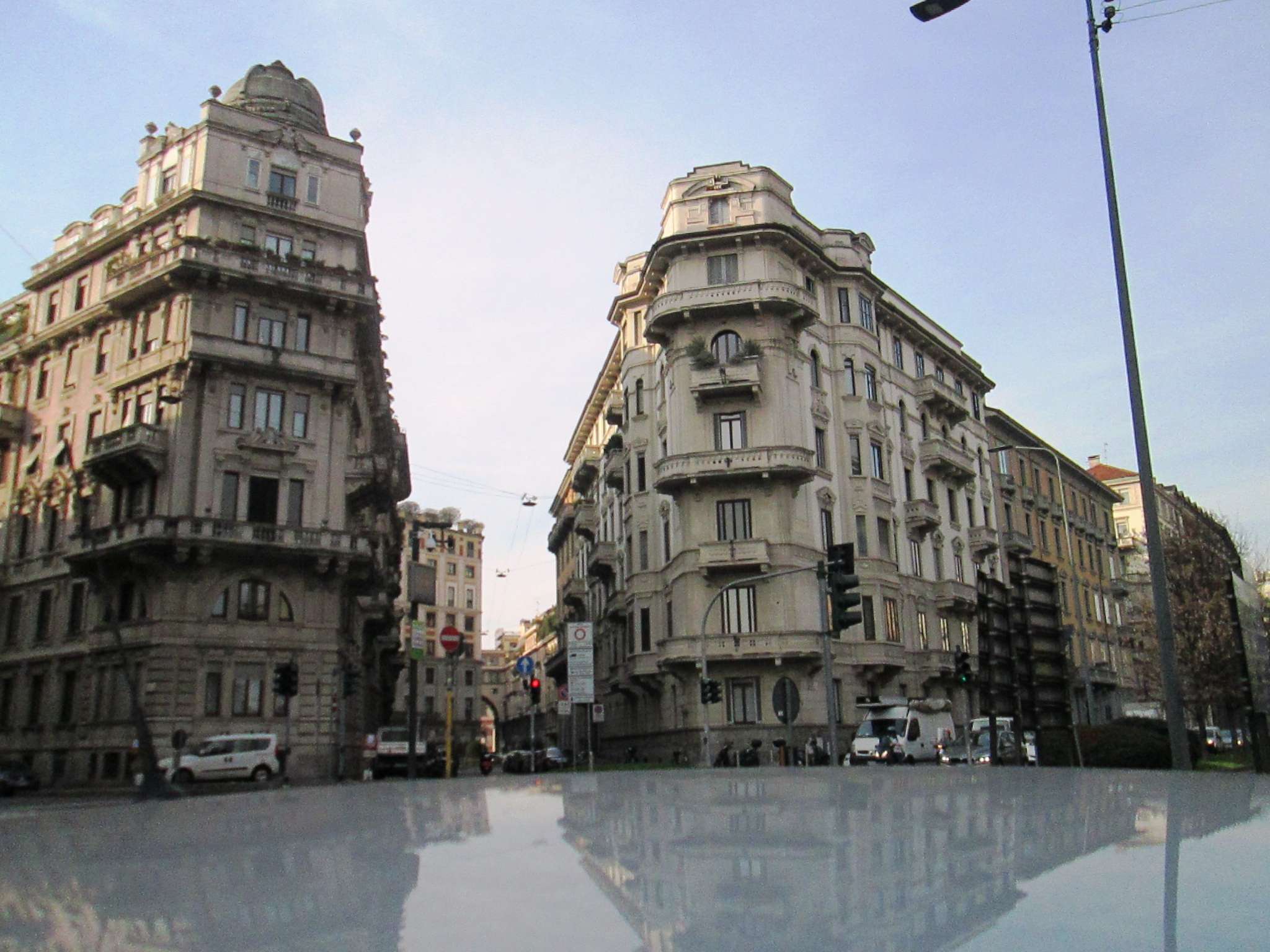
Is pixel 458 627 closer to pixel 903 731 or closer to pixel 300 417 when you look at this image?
pixel 300 417

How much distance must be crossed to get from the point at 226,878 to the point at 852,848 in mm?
3614

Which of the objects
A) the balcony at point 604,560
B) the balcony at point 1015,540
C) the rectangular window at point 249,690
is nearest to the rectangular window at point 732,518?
the balcony at point 604,560

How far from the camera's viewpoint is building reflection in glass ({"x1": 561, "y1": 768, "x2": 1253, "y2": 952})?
4.42 m

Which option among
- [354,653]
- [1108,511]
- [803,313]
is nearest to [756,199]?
[803,313]

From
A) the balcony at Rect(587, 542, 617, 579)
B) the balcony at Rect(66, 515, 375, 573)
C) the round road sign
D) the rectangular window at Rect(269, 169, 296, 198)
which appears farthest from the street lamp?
the balcony at Rect(587, 542, 617, 579)

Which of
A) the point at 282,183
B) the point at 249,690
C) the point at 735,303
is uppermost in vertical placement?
the point at 282,183

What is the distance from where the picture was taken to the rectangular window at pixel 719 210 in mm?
44938

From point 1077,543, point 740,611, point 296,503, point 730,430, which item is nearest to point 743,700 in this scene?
point 740,611

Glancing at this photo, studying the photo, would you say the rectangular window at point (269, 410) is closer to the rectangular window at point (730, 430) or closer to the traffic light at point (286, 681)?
the traffic light at point (286, 681)

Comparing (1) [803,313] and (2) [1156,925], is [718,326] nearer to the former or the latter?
→ (1) [803,313]

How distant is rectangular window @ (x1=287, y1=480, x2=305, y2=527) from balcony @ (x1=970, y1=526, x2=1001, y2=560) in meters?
33.1

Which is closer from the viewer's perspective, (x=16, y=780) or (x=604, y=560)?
(x=16, y=780)

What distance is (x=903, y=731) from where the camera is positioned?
36.6 m

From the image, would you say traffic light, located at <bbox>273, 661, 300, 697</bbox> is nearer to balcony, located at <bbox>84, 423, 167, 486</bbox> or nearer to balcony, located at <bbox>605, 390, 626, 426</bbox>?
balcony, located at <bbox>84, 423, 167, 486</bbox>
